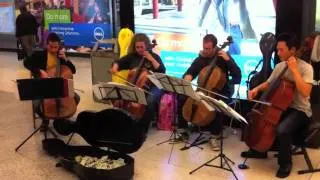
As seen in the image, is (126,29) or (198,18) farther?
(126,29)

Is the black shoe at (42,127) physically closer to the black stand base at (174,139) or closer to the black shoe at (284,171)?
the black stand base at (174,139)

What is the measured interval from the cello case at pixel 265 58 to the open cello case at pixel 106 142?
135 cm

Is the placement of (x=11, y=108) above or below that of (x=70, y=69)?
below

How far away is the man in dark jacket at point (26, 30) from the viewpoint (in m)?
9.85

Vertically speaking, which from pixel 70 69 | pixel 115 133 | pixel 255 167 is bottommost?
pixel 255 167

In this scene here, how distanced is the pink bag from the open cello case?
1173 mm

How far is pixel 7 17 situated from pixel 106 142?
9447mm

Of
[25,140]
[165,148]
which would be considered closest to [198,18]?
[165,148]

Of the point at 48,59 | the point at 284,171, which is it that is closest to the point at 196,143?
the point at 284,171

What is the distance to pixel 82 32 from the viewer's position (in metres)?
10.7

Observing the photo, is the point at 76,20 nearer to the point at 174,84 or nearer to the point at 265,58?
the point at 265,58

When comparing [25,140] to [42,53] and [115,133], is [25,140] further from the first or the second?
[115,133]

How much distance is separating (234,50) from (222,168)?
1.63m

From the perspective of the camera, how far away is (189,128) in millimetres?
5160
